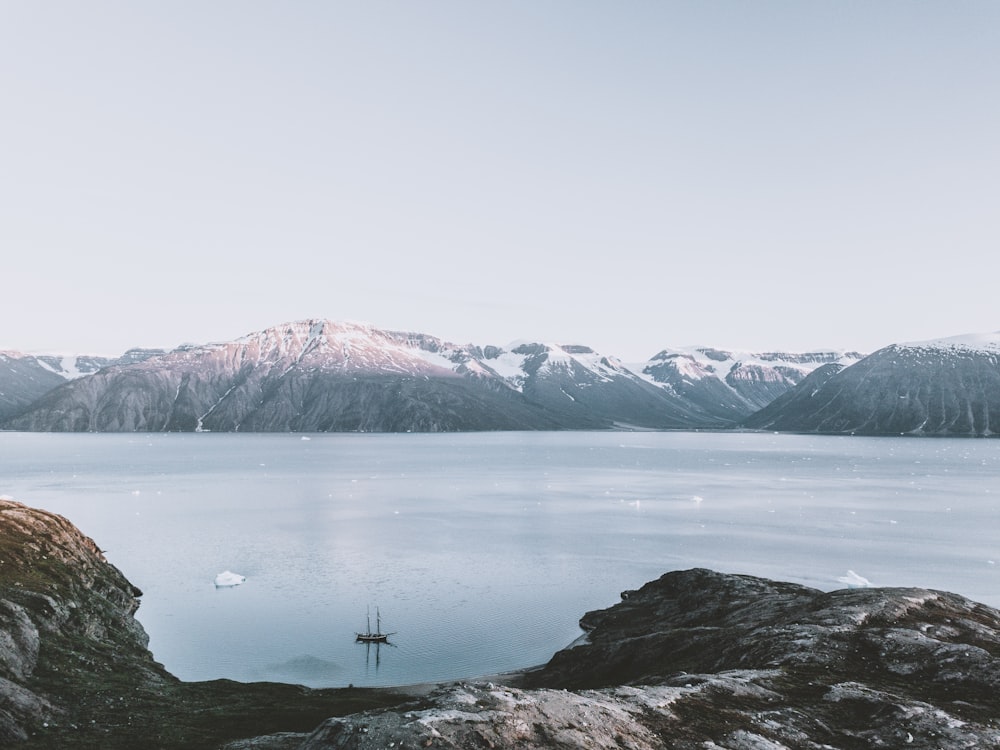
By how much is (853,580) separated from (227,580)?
79108 millimetres

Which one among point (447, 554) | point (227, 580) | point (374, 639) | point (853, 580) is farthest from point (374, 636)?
point (853, 580)

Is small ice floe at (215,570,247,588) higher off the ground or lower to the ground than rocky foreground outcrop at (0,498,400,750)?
lower

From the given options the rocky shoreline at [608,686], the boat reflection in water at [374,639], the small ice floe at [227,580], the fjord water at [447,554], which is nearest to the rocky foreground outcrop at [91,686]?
the rocky shoreline at [608,686]

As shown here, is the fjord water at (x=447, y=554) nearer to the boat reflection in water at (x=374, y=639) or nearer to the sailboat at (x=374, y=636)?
the boat reflection in water at (x=374, y=639)

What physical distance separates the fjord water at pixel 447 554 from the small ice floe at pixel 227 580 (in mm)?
953

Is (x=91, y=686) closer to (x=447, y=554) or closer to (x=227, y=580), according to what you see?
(x=227, y=580)

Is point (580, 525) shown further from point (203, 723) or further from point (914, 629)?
point (203, 723)

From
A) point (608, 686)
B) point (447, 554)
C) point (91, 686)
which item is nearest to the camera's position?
point (91, 686)

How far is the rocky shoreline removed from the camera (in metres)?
23.2

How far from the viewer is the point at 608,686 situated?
43938 millimetres

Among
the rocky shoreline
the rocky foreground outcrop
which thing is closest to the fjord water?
the rocky foreground outcrop

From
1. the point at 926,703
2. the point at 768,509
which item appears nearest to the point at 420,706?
the point at 926,703

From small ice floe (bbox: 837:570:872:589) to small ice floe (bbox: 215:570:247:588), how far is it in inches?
3009

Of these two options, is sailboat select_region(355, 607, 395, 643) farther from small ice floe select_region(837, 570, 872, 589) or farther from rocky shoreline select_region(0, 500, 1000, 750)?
small ice floe select_region(837, 570, 872, 589)
